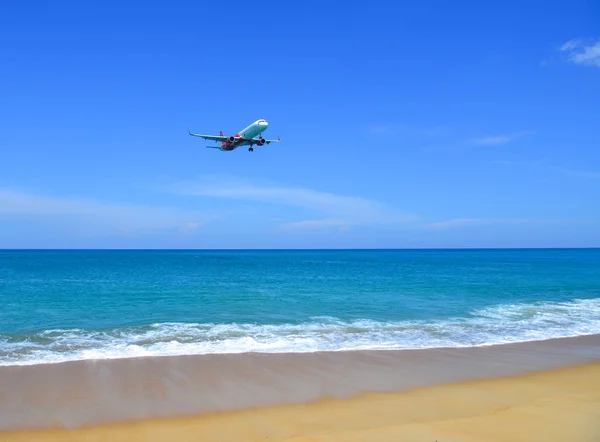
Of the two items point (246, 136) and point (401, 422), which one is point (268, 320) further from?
point (246, 136)

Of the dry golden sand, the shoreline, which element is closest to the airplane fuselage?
the shoreline

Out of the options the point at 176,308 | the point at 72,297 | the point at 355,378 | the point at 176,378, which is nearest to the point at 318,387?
the point at 355,378

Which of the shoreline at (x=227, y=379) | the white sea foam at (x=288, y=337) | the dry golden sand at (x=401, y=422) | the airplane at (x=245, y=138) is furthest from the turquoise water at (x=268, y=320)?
the airplane at (x=245, y=138)

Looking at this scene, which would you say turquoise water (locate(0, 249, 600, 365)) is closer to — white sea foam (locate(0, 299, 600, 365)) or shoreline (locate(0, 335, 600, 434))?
white sea foam (locate(0, 299, 600, 365))

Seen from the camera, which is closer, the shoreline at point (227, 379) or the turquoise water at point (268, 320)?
the shoreline at point (227, 379)

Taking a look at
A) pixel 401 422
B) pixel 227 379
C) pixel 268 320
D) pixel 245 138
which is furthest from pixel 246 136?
pixel 401 422

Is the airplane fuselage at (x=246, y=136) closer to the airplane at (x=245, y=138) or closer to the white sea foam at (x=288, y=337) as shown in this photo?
the airplane at (x=245, y=138)
